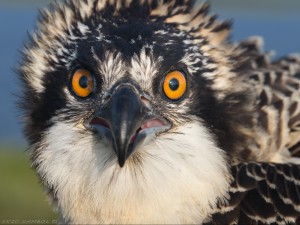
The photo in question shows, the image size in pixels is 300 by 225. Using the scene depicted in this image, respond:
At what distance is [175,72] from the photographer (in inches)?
273

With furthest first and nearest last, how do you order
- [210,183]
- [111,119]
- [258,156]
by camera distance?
[258,156] < [210,183] < [111,119]

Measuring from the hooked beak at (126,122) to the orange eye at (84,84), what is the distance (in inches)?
9.9

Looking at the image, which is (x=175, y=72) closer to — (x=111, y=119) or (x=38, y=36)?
(x=111, y=119)

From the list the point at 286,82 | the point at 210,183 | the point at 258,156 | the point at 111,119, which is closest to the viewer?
the point at 111,119

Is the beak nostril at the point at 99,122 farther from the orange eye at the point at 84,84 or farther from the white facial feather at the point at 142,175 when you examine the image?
the orange eye at the point at 84,84

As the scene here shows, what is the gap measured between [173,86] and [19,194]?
29.7 feet

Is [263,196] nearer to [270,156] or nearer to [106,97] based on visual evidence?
[270,156]

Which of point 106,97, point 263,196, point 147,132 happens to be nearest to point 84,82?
point 106,97

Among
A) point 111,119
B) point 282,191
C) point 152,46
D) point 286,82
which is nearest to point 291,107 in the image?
point 286,82

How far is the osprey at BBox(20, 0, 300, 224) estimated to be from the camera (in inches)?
265

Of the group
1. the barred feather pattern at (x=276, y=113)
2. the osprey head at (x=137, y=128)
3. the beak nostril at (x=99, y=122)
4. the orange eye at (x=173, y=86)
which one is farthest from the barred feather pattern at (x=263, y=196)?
the beak nostril at (x=99, y=122)

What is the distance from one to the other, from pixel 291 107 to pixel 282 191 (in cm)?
125

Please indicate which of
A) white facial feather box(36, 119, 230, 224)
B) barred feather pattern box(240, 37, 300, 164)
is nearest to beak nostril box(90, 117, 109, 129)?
white facial feather box(36, 119, 230, 224)

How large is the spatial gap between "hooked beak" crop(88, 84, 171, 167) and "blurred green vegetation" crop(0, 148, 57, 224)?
5.48 m
